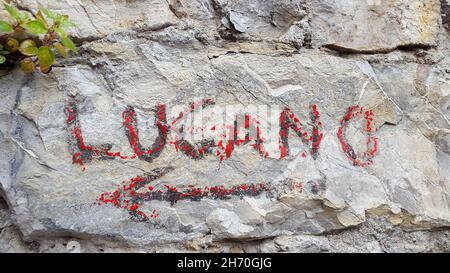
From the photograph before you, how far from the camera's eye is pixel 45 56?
51.8 inches

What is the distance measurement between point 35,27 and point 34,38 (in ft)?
0.39

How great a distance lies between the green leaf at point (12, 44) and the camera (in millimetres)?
1335

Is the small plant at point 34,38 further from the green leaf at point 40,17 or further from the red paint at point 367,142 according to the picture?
the red paint at point 367,142

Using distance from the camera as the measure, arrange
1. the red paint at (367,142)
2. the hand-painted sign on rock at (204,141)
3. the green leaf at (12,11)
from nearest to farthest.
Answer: the green leaf at (12,11), the hand-painted sign on rock at (204,141), the red paint at (367,142)

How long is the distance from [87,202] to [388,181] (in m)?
0.96

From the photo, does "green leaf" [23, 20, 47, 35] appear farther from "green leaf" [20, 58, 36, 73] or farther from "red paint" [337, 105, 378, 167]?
"red paint" [337, 105, 378, 167]

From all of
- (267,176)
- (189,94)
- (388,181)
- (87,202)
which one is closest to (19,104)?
(87,202)

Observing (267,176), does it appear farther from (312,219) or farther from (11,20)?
(11,20)

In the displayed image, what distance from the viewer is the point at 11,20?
1.35 m

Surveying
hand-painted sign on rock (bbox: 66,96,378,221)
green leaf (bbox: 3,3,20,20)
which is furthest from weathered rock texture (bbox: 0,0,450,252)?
green leaf (bbox: 3,3,20,20)

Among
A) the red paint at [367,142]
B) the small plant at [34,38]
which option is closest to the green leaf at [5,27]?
the small plant at [34,38]

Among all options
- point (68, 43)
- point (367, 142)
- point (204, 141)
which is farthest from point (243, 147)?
point (68, 43)

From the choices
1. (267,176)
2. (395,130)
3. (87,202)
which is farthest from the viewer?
(395,130)

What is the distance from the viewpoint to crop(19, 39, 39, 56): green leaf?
4.34 feet
